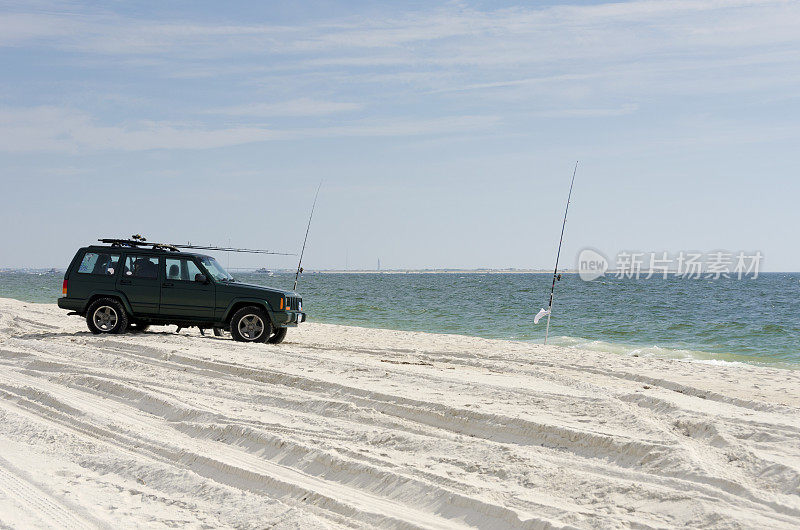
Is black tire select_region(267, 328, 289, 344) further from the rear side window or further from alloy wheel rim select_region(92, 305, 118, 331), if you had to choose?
the rear side window

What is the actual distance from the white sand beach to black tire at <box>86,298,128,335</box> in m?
3.25

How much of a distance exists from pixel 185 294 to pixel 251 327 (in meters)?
1.47

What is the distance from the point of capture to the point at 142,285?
571 inches

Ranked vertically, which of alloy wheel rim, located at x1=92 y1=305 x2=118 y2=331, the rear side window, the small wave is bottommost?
alloy wheel rim, located at x1=92 y1=305 x2=118 y2=331

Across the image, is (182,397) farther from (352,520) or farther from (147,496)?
(352,520)

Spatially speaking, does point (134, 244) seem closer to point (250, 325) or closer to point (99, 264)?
point (99, 264)

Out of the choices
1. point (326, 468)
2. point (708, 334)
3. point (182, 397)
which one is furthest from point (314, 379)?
point (708, 334)

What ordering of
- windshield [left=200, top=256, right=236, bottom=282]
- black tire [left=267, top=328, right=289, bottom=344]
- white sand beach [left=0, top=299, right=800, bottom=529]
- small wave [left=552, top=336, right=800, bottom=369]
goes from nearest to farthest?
white sand beach [left=0, top=299, right=800, bottom=529] → windshield [left=200, top=256, right=236, bottom=282] → black tire [left=267, top=328, right=289, bottom=344] → small wave [left=552, top=336, right=800, bottom=369]

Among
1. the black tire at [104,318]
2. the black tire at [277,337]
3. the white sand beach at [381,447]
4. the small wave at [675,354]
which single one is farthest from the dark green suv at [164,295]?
the small wave at [675,354]

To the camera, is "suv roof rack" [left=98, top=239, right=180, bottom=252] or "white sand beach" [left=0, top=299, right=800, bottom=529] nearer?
"white sand beach" [left=0, top=299, right=800, bottom=529]

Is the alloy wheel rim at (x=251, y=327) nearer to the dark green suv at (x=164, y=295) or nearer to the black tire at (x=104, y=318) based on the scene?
the dark green suv at (x=164, y=295)

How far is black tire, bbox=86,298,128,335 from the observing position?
47.8 ft

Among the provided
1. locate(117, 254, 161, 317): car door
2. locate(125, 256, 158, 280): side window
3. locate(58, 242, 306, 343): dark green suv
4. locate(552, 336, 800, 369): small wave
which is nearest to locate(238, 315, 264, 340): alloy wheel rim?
locate(58, 242, 306, 343): dark green suv

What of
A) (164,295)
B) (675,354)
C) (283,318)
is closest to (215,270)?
(164,295)
